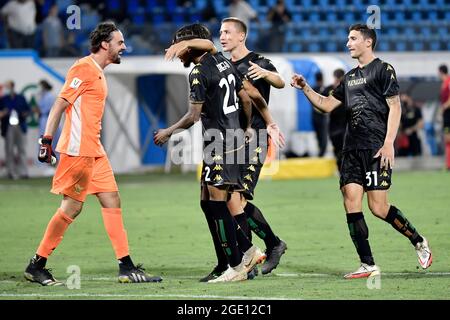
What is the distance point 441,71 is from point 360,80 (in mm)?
14161

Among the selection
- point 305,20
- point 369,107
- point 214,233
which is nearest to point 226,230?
point 214,233

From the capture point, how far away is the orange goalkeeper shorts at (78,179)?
30.0ft

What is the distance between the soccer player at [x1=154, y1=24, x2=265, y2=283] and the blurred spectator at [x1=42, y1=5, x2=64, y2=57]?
16.2 m

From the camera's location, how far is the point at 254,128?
390 inches

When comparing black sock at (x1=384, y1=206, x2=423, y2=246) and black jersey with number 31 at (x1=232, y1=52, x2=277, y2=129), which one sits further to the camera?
black jersey with number 31 at (x1=232, y1=52, x2=277, y2=129)

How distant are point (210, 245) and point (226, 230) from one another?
3.03m

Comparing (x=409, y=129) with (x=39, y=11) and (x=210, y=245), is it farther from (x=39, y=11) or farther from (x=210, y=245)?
(x=210, y=245)

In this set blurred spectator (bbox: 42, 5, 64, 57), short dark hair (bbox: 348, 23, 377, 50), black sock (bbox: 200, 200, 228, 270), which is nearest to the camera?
black sock (bbox: 200, 200, 228, 270)

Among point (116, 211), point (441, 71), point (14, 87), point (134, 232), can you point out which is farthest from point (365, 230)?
point (14, 87)

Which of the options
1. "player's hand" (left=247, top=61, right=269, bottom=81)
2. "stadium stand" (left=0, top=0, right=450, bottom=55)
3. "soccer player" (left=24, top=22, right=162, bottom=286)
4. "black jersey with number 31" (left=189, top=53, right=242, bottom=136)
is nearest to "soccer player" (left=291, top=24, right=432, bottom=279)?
"player's hand" (left=247, top=61, right=269, bottom=81)

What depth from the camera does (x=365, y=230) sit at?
9383mm

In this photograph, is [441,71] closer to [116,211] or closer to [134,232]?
[134,232]

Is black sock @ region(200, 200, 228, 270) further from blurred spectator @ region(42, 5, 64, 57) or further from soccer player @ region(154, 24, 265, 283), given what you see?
blurred spectator @ region(42, 5, 64, 57)

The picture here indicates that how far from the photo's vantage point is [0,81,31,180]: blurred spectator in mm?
23500
